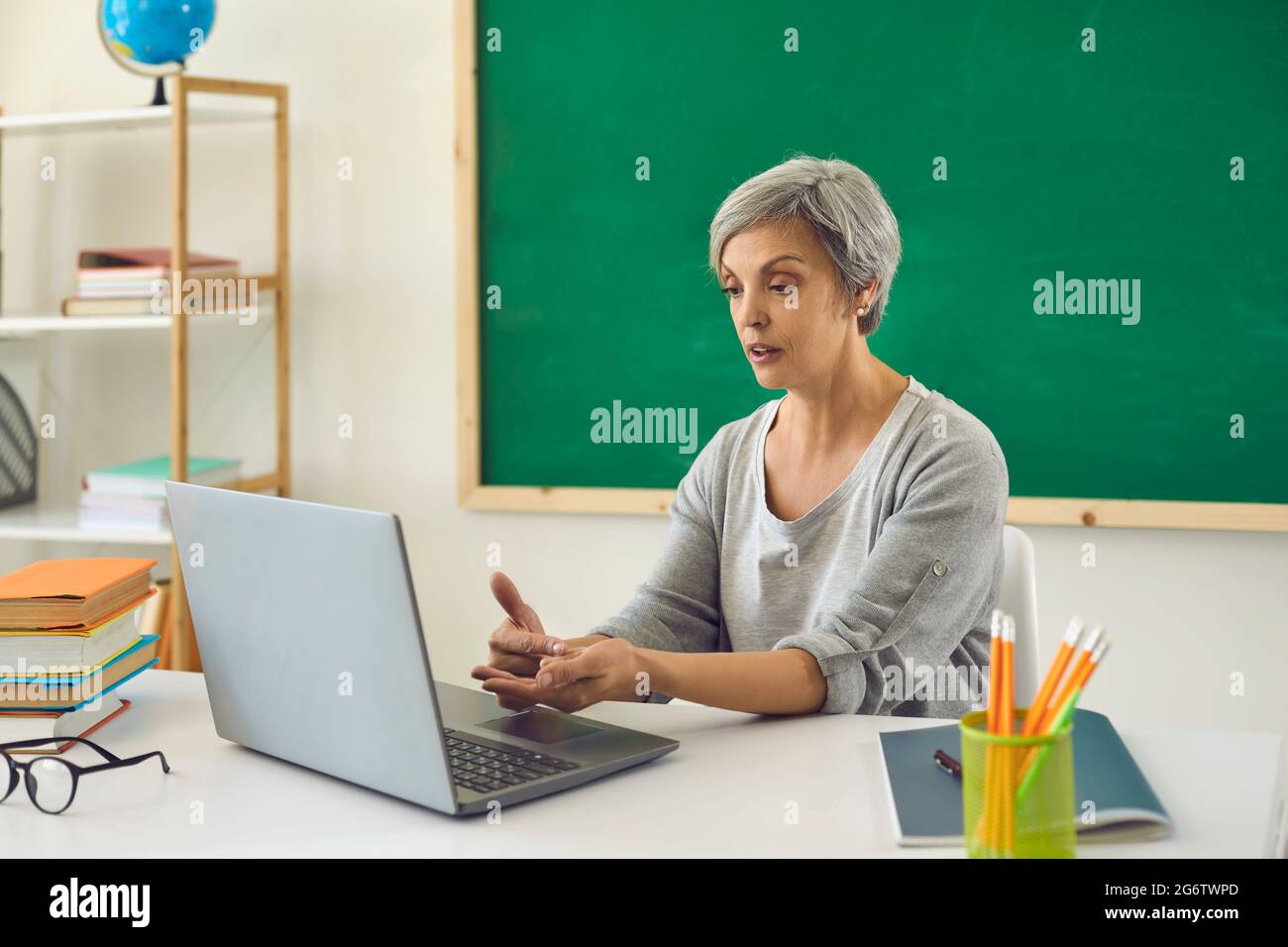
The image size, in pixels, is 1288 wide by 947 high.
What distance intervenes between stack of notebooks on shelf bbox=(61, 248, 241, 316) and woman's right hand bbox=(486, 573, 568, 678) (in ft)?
5.23

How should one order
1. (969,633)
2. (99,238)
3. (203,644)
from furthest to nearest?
(99,238) < (969,633) < (203,644)

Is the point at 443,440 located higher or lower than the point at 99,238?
lower

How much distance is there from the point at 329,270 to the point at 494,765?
2020 millimetres

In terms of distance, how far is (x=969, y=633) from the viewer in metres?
1.59

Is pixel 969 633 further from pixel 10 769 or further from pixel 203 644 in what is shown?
pixel 10 769

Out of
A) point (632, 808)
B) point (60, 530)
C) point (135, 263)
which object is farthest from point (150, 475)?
point (632, 808)

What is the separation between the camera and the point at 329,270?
293 cm

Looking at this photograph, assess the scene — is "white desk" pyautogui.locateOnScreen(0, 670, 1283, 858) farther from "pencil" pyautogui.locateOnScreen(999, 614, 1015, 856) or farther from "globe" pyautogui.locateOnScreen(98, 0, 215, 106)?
"globe" pyautogui.locateOnScreen(98, 0, 215, 106)

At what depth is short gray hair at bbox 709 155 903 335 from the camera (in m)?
1.65

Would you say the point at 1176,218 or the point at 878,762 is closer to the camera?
the point at 878,762

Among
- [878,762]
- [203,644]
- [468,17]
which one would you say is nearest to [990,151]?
[468,17]
